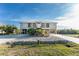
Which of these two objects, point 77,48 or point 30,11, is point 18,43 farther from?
point 77,48

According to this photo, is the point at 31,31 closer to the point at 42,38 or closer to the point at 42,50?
the point at 42,38

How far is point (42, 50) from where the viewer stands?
2.63 m

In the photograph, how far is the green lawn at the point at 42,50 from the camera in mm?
2617

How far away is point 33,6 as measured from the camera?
2.65 m

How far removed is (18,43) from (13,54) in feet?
0.51

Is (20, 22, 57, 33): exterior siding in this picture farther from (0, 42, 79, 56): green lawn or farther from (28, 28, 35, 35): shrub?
(0, 42, 79, 56): green lawn

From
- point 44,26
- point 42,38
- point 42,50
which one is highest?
point 44,26

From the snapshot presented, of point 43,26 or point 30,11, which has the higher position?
point 30,11

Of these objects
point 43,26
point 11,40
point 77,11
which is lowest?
point 11,40

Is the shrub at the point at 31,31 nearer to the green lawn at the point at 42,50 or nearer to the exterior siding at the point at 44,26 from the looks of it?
the exterior siding at the point at 44,26

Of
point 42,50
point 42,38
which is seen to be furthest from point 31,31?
point 42,50

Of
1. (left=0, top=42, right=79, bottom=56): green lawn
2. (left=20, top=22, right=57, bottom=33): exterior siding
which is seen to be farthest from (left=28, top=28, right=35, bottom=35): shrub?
(left=0, top=42, right=79, bottom=56): green lawn

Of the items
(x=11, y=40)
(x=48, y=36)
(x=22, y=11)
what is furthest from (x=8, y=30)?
(x=48, y=36)

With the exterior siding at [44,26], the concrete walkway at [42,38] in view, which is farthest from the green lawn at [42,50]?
the exterior siding at [44,26]
